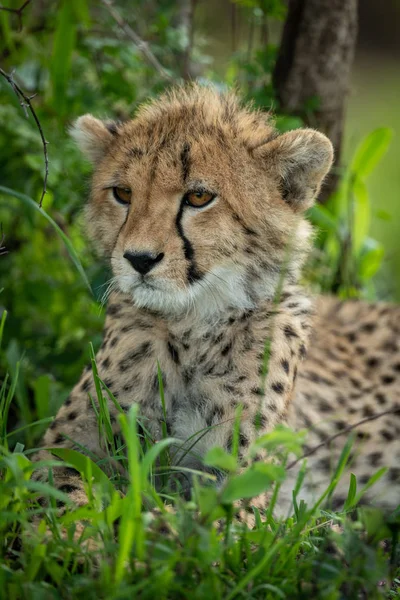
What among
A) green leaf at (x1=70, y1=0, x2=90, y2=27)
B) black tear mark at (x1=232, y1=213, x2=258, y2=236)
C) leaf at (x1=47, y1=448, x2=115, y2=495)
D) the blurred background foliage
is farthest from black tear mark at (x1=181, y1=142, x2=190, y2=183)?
green leaf at (x1=70, y1=0, x2=90, y2=27)

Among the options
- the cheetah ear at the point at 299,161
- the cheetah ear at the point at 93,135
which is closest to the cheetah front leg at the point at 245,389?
the cheetah ear at the point at 299,161

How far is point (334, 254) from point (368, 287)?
0.43m

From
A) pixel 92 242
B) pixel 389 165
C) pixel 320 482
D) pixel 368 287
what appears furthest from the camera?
pixel 389 165

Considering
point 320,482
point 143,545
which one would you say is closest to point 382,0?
point 320,482

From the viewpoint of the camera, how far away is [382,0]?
9336mm

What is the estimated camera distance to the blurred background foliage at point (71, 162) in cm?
309

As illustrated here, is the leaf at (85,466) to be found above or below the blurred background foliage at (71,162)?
below

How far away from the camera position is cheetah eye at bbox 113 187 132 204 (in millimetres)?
2301

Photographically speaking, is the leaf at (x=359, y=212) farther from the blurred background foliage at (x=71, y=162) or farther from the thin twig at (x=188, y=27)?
the thin twig at (x=188, y=27)

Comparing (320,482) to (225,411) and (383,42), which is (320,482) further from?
(383,42)

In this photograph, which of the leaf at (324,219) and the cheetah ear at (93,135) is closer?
the cheetah ear at (93,135)

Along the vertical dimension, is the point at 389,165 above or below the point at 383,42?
below

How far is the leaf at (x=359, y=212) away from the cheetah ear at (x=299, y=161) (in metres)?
1.57

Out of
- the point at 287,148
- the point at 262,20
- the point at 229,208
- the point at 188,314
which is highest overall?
the point at 262,20
